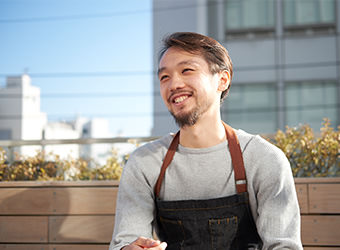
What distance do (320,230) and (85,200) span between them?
128 cm

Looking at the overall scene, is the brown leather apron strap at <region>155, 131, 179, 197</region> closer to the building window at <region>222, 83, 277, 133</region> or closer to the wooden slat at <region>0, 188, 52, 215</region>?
the wooden slat at <region>0, 188, 52, 215</region>

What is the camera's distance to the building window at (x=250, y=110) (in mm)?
10961

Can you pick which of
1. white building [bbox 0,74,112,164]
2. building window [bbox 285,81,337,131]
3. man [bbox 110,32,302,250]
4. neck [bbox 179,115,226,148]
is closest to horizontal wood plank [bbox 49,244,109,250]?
man [bbox 110,32,302,250]

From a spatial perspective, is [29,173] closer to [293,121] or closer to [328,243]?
[328,243]

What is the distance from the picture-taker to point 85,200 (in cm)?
220

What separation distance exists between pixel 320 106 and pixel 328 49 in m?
1.68

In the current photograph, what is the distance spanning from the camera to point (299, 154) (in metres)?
2.43

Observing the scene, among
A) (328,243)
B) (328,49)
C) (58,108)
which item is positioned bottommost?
(328,243)

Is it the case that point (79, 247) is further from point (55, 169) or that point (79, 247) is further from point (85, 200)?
point (55, 169)

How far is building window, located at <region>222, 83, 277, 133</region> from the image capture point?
1096 centimetres

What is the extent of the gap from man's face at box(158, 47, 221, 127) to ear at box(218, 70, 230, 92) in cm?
7

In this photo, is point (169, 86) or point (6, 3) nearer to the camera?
point (169, 86)

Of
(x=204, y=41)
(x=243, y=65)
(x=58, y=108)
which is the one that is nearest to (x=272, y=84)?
(x=243, y=65)

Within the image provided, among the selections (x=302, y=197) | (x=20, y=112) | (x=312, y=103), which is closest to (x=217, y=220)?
(x=302, y=197)
